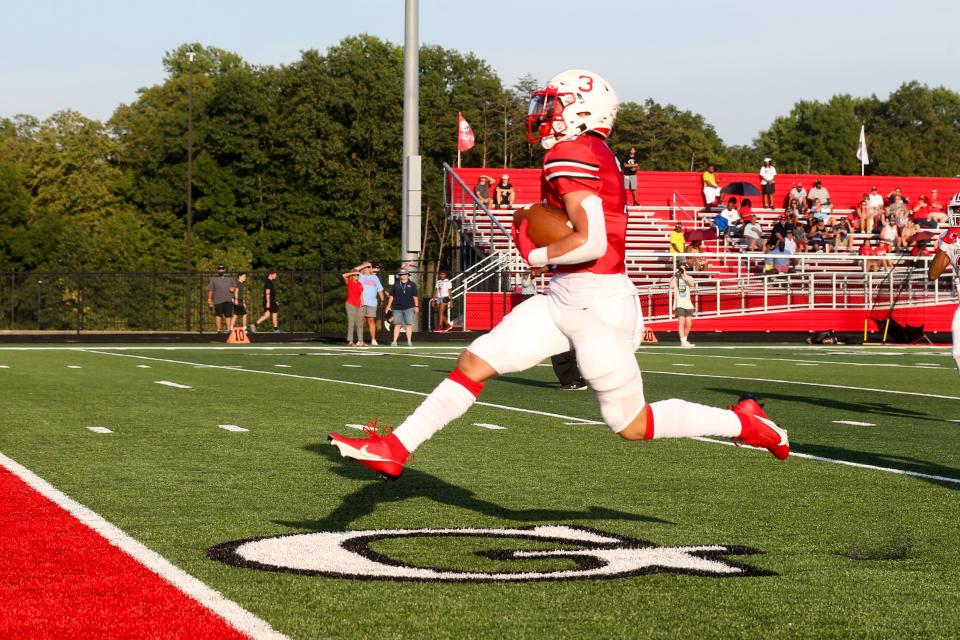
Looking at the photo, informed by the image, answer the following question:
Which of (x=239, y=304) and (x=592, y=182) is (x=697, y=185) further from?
(x=592, y=182)

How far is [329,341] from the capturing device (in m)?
34.2

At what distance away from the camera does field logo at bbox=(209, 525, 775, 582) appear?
544 centimetres

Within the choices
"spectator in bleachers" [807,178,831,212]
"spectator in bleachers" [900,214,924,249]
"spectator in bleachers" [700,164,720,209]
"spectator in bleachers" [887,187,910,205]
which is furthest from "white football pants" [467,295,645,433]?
"spectator in bleachers" [887,187,910,205]

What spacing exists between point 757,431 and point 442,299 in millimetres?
31210

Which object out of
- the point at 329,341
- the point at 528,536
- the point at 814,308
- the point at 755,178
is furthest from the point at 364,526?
the point at 755,178

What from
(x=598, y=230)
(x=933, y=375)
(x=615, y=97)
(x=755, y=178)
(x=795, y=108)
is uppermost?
(x=795, y=108)

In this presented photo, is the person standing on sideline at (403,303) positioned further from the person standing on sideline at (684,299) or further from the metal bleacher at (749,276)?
the metal bleacher at (749,276)

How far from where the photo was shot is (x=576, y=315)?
5.83m

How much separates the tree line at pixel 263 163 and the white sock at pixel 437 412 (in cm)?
5801

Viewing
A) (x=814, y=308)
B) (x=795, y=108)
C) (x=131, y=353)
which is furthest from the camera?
(x=795, y=108)

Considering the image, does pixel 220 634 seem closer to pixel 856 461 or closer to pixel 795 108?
pixel 856 461

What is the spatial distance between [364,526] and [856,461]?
4.22 metres

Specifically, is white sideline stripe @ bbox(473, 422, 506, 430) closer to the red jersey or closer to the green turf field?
the green turf field

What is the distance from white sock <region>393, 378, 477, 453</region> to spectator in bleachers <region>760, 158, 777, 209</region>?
38813mm
